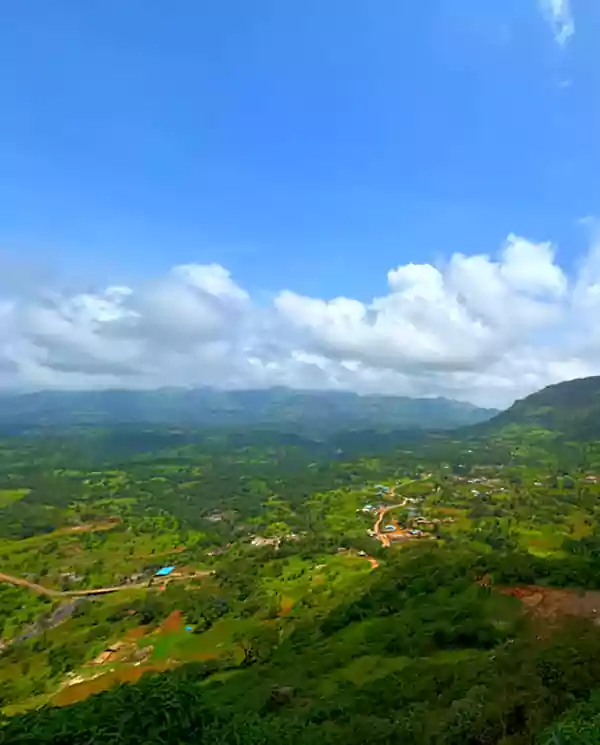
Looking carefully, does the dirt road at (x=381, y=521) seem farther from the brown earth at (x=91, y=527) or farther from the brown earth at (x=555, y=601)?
the brown earth at (x=91, y=527)

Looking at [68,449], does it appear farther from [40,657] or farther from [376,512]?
[40,657]

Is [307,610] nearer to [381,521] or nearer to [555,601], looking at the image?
[555,601]

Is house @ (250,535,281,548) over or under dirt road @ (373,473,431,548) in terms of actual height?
under

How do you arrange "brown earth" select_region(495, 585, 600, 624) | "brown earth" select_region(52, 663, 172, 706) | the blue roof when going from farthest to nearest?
1. the blue roof
2. "brown earth" select_region(52, 663, 172, 706)
3. "brown earth" select_region(495, 585, 600, 624)

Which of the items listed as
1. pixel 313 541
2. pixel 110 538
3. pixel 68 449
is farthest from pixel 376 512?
pixel 68 449

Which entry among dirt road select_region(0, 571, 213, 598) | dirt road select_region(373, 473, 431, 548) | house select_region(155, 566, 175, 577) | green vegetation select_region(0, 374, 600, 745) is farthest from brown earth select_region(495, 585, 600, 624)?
house select_region(155, 566, 175, 577)

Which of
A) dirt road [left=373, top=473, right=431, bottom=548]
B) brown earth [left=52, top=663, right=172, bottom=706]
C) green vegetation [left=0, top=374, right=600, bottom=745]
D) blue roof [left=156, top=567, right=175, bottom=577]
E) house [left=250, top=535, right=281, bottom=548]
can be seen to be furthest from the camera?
house [left=250, top=535, right=281, bottom=548]

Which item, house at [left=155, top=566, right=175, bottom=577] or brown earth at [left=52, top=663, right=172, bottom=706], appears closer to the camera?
brown earth at [left=52, top=663, right=172, bottom=706]

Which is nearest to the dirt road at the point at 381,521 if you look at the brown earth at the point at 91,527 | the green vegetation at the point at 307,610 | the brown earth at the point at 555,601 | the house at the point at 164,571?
the green vegetation at the point at 307,610

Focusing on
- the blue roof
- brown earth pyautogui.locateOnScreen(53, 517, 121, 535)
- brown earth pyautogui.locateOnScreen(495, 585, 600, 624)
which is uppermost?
brown earth pyautogui.locateOnScreen(495, 585, 600, 624)

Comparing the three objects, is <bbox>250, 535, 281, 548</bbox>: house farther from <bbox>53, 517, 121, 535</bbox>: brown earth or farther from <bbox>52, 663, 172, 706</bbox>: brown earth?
<bbox>52, 663, 172, 706</bbox>: brown earth
